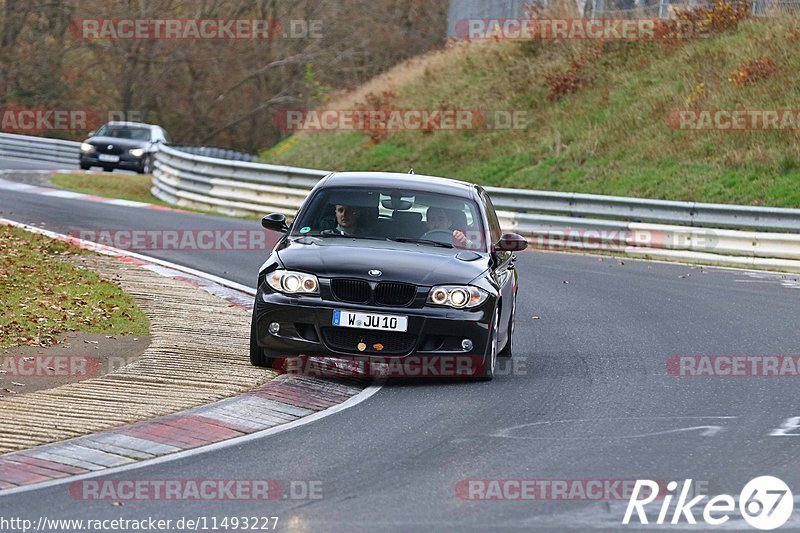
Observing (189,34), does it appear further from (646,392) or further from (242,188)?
(646,392)

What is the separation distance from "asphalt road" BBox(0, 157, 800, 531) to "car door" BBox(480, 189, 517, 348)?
409 millimetres

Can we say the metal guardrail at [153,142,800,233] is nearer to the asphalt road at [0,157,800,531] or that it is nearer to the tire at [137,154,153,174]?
the tire at [137,154,153,174]

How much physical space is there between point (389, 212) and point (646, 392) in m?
2.54

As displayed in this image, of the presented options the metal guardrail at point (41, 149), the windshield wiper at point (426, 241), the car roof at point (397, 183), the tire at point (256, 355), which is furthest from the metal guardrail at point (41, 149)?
the tire at point (256, 355)

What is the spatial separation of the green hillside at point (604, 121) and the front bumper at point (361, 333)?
16.9 metres

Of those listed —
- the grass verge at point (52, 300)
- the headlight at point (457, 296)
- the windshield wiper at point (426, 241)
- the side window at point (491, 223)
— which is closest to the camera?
the headlight at point (457, 296)

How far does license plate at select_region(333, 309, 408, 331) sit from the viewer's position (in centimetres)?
991

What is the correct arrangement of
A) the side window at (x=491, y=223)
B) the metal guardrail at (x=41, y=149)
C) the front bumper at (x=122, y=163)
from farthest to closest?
the metal guardrail at (x=41, y=149)
the front bumper at (x=122, y=163)
the side window at (x=491, y=223)

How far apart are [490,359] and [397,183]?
1.89 meters

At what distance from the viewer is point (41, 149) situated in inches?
1811

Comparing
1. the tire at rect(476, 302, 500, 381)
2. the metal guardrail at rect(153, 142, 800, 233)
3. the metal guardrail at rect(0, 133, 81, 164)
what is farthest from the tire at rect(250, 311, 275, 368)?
the metal guardrail at rect(0, 133, 81, 164)

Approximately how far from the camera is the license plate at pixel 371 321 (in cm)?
991

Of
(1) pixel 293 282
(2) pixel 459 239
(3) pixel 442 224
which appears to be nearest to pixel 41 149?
(3) pixel 442 224

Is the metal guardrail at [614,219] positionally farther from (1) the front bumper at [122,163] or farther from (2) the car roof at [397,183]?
(2) the car roof at [397,183]
